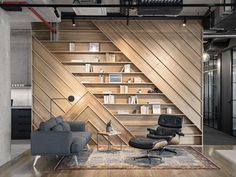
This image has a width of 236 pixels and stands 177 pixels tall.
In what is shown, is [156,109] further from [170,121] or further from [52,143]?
[52,143]

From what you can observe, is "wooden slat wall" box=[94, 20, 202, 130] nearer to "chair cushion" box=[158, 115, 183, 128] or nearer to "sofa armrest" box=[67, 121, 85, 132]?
"chair cushion" box=[158, 115, 183, 128]

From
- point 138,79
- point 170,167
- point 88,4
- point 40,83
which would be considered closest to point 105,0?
point 88,4

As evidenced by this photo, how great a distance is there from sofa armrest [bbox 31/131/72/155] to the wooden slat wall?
3486 mm

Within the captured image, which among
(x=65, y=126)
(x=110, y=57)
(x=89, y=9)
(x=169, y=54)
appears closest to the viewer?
(x=89, y=9)

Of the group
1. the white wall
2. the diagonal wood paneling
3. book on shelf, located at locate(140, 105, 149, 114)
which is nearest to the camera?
the diagonal wood paneling

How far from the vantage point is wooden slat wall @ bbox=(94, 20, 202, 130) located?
8.73 meters

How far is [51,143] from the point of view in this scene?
612 cm

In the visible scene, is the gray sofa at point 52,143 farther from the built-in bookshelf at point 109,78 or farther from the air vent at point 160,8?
Result: the air vent at point 160,8

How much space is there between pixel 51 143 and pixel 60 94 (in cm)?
283

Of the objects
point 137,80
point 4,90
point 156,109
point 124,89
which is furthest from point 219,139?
point 4,90

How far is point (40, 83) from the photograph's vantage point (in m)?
8.83

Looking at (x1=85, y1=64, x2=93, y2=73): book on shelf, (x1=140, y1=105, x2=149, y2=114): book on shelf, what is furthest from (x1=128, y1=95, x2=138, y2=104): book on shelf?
(x1=85, y1=64, x2=93, y2=73): book on shelf

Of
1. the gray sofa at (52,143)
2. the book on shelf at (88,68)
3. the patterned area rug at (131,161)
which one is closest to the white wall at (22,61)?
the book on shelf at (88,68)

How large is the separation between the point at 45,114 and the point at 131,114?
2395mm
